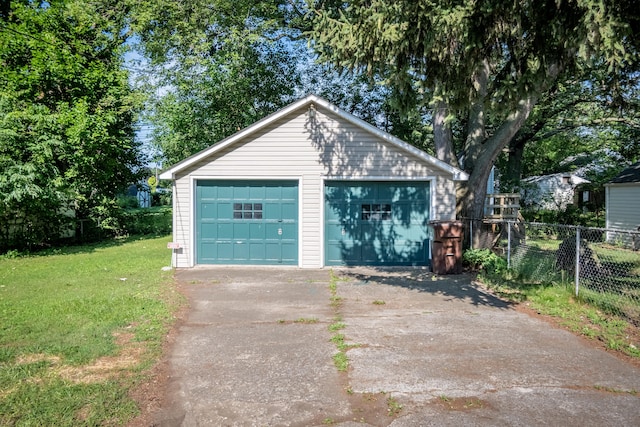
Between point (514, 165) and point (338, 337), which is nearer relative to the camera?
point (338, 337)

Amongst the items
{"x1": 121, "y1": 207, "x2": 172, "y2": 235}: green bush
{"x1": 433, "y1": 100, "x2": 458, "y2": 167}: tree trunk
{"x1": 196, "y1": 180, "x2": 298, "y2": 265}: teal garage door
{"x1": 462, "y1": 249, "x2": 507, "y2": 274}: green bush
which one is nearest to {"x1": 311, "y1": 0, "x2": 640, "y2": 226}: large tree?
{"x1": 462, "y1": 249, "x2": 507, "y2": 274}: green bush

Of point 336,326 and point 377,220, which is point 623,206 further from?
point 336,326

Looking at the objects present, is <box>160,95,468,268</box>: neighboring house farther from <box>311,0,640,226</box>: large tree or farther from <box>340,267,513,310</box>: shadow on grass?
<box>311,0,640,226</box>: large tree

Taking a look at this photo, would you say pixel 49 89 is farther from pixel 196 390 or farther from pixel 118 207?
pixel 196 390

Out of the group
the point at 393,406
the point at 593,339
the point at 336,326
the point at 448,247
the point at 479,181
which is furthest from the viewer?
the point at 479,181

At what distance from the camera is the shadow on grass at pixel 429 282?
7508mm

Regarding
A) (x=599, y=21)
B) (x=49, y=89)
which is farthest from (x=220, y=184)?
(x=49, y=89)

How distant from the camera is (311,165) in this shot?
1076cm

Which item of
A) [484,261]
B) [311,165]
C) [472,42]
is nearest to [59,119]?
[311,165]

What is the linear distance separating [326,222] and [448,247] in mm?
2926

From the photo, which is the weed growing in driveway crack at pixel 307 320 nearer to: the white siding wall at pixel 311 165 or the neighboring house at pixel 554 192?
the white siding wall at pixel 311 165

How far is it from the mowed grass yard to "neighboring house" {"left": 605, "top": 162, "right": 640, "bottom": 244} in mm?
16960

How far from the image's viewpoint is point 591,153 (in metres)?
36.3

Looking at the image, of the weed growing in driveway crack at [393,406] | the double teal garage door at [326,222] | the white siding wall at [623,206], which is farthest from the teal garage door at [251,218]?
the white siding wall at [623,206]
